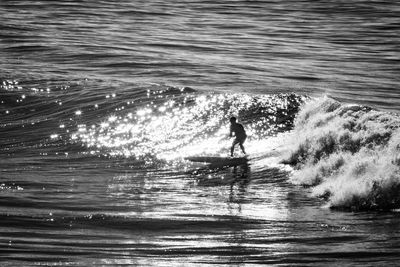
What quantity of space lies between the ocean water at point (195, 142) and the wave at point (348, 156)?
0.05 metres

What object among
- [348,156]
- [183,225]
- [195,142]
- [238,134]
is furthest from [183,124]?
[183,225]

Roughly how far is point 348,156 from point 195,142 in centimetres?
557

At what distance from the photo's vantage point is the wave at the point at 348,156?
15.5 metres

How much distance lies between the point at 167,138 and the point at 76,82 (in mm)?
7801

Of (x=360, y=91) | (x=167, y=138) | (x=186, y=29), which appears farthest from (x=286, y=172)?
(x=186, y=29)

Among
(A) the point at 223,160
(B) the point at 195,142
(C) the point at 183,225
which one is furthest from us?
(B) the point at 195,142

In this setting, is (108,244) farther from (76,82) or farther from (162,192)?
(76,82)

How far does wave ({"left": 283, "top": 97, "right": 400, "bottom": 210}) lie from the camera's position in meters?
15.5

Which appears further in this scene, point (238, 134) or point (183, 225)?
point (238, 134)

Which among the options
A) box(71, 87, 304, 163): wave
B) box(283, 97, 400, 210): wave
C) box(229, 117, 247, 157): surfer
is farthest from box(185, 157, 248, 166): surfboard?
box(283, 97, 400, 210): wave

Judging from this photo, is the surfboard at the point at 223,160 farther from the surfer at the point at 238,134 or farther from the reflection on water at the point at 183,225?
the reflection on water at the point at 183,225

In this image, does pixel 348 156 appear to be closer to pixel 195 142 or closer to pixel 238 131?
pixel 238 131

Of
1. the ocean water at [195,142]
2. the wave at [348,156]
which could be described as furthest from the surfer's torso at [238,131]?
the wave at [348,156]

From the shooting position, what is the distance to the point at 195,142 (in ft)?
74.3
